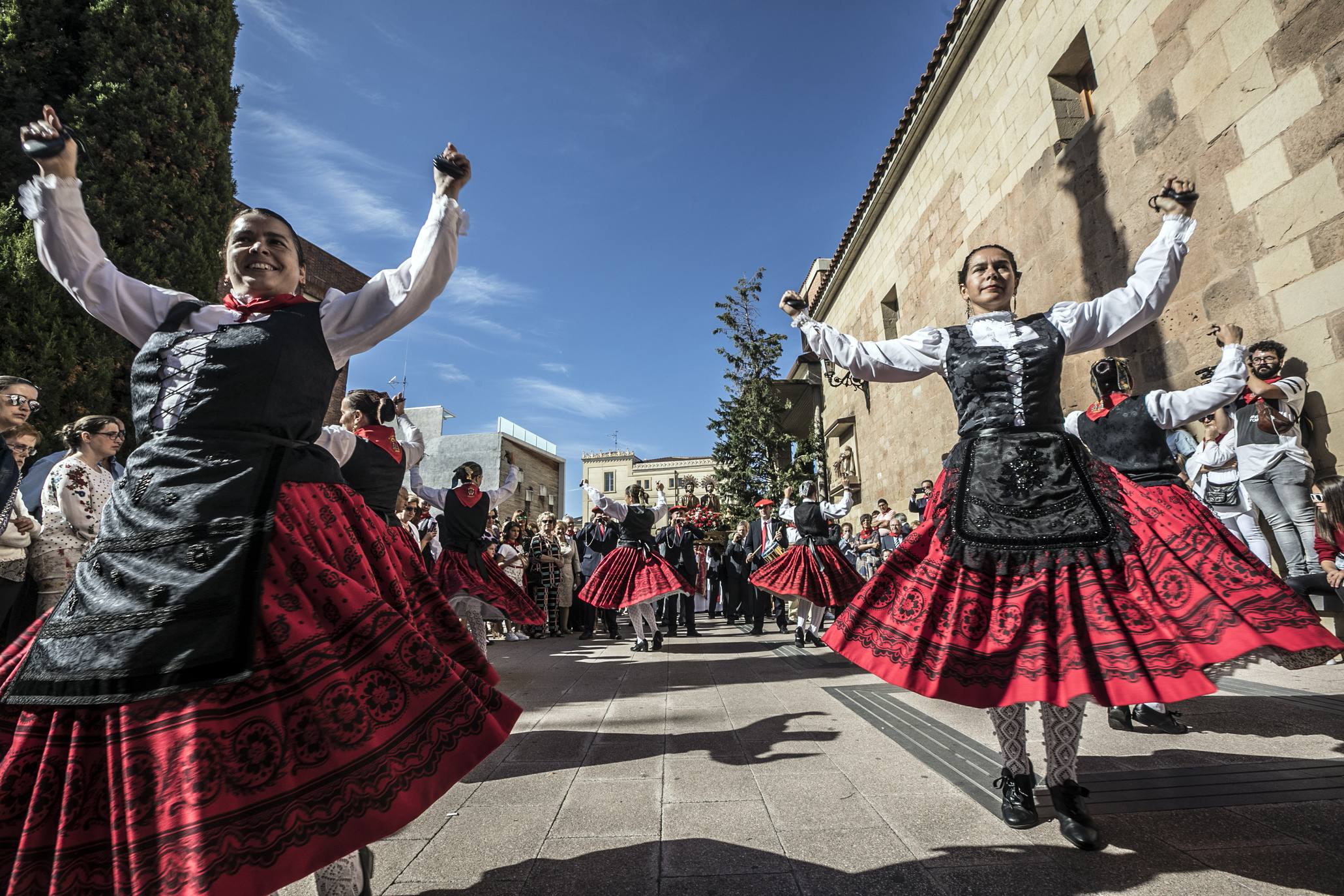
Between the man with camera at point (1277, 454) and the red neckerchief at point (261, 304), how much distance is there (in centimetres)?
626

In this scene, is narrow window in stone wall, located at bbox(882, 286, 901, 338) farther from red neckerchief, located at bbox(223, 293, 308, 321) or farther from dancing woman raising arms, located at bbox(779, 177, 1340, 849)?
red neckerchief, located at bbox(223, 293, 308, 321)

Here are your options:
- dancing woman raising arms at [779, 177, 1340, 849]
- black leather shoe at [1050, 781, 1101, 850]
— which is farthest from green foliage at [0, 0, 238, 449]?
black leather shoe at [1050, 781, 1101, 850]

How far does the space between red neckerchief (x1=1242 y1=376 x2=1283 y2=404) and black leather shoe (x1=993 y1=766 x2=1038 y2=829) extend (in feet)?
14.4

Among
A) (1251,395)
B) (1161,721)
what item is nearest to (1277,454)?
(1251,395)

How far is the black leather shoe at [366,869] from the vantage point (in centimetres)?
174

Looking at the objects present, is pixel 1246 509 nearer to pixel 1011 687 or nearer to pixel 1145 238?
pixel 1145 238

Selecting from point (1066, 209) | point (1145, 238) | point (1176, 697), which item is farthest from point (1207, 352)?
point (1176, 697)

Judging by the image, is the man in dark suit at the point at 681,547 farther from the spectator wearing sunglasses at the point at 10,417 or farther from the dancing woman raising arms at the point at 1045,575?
the dancing woman raising arms at the point at 1045,575

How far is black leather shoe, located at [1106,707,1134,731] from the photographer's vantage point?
3416 mm

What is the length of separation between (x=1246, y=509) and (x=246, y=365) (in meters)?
7.00

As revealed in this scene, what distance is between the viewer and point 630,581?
8.30 metres

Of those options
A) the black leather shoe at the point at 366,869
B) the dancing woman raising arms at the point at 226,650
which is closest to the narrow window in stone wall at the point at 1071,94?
the dancing woman raising arms at the point at 226,650

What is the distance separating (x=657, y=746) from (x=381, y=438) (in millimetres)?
2814

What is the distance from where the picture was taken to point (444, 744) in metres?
1.47
